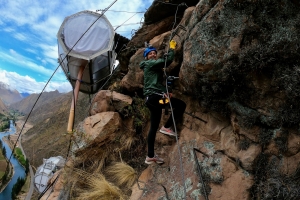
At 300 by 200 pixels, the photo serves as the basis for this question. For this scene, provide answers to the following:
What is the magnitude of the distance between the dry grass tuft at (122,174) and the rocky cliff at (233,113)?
25 millimetres

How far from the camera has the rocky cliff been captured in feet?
11.4

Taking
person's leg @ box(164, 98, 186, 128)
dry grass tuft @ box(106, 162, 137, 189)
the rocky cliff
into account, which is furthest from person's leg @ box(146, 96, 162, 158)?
dry grass tuft @ box(106, 162, 137, 189)

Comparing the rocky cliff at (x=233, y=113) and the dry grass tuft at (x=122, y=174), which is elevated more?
the rocky cliff at (x=233, y=113)

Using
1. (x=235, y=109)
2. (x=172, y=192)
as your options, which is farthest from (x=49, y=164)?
(x=235, y=109)

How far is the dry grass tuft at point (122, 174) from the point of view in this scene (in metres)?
5.54

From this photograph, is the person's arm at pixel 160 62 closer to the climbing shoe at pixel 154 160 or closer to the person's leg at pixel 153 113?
the person's leg at pixel 153 113

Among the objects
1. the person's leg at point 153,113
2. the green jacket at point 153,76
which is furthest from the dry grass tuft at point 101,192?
the green jacket at point 153,76

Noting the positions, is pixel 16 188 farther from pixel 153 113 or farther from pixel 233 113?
pixel 233 113

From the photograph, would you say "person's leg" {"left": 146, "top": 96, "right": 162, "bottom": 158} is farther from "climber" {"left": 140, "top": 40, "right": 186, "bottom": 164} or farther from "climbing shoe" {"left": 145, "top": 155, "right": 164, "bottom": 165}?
"climbing shoe" {"left": 145, "top": 155, "right": 164, "bottom": 165}

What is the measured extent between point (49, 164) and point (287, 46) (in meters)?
19.7

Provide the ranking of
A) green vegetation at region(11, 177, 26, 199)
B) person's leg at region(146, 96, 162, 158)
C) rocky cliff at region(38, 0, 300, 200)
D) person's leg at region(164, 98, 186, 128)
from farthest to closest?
green vegetation at region(11, 177, 26, 199), person's leg at region(164, 98, 186, 128), person's leg at region(146, 96, 162, 158), rocky cliff at region(38, 0, 300, 200)

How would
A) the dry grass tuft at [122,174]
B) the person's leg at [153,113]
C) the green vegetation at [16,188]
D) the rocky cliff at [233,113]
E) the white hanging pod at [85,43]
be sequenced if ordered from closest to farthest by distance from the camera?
the rocky cliff at [233,113] < the person's leg at [153,113] < the dry grass tuft at [122,174] < the white hanging pod at [85,43] < the green vegetation at [16,188]

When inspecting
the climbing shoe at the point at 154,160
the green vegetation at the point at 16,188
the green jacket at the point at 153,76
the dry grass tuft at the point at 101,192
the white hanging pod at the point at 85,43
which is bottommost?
the green vegetation at the point at 16,188

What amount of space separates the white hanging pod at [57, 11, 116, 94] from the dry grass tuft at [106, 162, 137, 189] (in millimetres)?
4673
